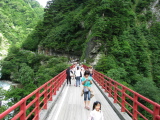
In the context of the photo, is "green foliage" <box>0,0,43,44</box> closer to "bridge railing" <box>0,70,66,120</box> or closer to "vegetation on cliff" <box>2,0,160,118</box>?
"vegetation on cliff" <box>2,0,160,118</box>

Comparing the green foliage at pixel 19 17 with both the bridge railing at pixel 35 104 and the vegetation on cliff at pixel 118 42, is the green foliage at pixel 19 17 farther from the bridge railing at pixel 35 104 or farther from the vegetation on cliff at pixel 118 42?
the bridge railing at pixel 35 104

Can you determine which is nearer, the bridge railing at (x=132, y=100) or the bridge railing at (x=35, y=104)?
the bridge railing at (x=35, y=104)

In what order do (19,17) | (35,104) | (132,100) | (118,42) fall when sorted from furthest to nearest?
(19,17) < (118,42) < (132,100) < (35,104)

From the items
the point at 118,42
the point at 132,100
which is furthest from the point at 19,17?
the point at 132,100

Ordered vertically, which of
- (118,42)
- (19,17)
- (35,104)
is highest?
(19,17)

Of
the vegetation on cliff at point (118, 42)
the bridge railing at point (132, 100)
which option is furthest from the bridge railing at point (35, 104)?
the vegetation on cliff at point (118, 42)

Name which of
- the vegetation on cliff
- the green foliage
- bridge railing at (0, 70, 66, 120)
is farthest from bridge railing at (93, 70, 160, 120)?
the green foliage

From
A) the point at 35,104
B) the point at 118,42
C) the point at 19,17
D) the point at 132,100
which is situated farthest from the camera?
the point at 19,17

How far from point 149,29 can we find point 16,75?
44.6m

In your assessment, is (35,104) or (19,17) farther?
(19,17)

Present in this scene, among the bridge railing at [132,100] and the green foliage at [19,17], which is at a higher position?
the green foliage at [19,17]

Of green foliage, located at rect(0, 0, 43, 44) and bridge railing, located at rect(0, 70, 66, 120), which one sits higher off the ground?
green foliage, located at rect(0, 0, 43, 44)

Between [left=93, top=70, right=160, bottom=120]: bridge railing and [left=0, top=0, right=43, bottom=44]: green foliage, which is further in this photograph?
[left=0, top=0, right=43, bottom=44]: green foliage

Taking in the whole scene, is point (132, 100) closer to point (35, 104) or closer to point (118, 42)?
point (35, 104)
